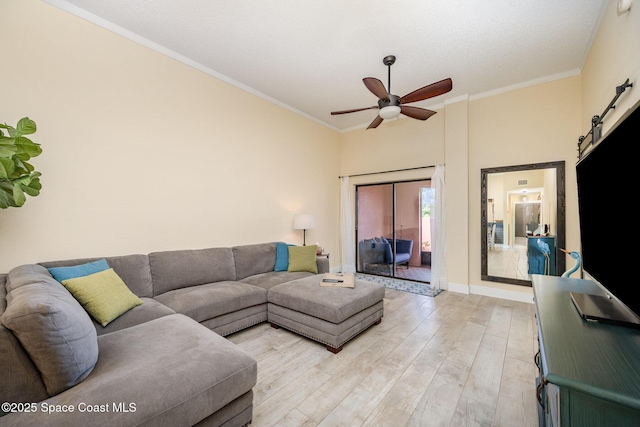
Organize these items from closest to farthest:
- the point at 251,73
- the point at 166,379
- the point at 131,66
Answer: the point at 166,379, the point at 131,66, the point at 251,73

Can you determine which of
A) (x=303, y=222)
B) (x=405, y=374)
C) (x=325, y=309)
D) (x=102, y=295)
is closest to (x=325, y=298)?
(x=325, y=309)

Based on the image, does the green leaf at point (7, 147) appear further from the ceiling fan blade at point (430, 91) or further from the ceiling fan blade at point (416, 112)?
the ceiling fan blade at point (416, 112)

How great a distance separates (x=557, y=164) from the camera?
3.49m

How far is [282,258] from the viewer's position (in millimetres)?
3871

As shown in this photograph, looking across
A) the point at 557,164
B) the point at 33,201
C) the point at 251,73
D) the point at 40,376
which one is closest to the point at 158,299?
the point at 33,201

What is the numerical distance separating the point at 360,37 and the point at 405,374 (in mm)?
3235

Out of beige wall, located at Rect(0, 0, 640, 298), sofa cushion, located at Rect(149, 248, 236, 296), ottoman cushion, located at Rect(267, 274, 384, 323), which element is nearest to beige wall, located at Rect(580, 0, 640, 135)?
beige wall, located at Rect(0, 0, 640, 298)

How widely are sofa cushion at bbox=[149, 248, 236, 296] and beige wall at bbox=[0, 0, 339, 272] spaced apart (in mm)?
250

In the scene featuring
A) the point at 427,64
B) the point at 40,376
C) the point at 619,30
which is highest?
the point at 427,64

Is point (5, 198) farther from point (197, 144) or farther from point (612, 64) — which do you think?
A: point (612, 64)

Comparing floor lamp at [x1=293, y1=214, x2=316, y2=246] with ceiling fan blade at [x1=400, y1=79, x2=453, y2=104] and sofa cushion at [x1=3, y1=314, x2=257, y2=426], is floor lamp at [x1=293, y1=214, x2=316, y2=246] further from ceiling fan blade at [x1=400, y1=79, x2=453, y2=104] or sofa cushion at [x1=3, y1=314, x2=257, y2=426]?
sofa cushion at [x1=3, y1=314, x2=257, y2=426]

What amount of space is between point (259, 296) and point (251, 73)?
2.90 m

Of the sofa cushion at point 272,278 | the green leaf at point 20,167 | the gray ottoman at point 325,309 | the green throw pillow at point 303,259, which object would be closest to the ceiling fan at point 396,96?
the gray ottoman at point 325,309

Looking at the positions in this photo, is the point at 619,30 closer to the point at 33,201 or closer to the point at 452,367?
the point at 452,367
